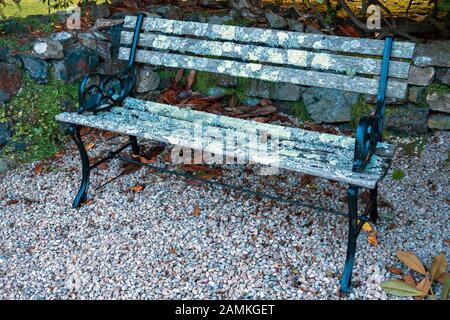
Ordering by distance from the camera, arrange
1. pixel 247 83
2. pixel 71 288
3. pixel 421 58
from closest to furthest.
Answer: pixel 71 288 → pixel 421 58 → pixel 247 83

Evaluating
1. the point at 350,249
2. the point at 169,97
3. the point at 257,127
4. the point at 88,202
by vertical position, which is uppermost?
Answer: the point at 257,127

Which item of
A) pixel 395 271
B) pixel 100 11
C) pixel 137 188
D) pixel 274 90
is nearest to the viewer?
pixel 395 271

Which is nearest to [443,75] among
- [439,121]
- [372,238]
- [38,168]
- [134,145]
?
[439,121]

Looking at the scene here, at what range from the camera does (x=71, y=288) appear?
2.90m

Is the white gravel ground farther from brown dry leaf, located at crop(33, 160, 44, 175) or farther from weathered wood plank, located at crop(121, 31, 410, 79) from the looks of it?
weathered wood plank, located at crop(121, 31, 410, 79)

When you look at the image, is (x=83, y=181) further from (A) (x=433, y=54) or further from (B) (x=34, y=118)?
(A) (x=433, y=54)

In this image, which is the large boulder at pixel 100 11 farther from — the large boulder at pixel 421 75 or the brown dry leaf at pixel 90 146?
the large boulder at pixel 421 75

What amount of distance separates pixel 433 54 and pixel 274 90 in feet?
4.42

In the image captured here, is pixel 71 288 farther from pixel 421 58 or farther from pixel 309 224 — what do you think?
pixel 421 58

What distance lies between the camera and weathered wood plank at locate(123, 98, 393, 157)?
10.1 ft

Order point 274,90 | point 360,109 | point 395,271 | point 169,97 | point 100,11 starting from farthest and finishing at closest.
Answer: point 100,11, point 169,97, point 274,90, point 360,109, point 395,271

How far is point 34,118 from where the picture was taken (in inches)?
169
